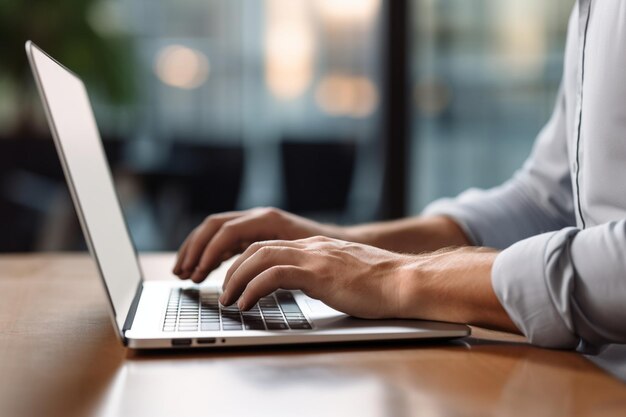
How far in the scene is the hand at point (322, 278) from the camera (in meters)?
0.79

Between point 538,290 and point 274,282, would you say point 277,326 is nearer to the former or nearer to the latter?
point 274,282

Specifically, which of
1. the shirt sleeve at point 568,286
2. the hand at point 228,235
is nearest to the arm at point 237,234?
the hand at point 228,235

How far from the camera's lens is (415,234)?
4.35 ft

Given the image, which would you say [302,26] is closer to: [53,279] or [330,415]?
[53,279]

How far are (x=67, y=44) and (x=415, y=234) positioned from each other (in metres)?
4.15

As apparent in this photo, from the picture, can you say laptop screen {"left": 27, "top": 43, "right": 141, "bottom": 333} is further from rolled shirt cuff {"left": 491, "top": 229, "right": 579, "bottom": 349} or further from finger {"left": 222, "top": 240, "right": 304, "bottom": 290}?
rolled shirt cuff {"left": 491, "top": 229, "right": 579, "bottom": 349}

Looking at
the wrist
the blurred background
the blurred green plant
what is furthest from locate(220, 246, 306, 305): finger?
the blurred green plant

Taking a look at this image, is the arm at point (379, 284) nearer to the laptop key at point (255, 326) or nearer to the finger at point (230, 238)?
the laptop key at point (255, 326)

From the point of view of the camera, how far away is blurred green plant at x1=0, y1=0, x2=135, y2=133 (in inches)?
191

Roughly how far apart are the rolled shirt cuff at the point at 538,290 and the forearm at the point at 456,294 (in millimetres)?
16

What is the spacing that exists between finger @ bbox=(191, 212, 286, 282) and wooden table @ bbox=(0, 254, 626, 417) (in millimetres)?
222

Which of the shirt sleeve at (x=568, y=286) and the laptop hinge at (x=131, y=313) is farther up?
the shirt sleeve at (x=568, y=286)

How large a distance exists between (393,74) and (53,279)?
270 centimetres

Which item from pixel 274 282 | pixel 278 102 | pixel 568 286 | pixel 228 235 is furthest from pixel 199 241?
pixel 278 102
